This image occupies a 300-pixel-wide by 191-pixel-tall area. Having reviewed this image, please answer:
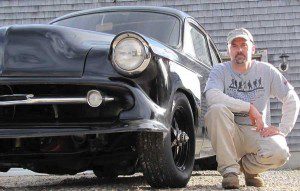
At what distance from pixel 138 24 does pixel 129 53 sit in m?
1.48

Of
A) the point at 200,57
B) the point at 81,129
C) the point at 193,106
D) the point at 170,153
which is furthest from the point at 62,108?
the point at 200,57

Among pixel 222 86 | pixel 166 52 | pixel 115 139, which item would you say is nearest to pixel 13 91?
pixel 115 139

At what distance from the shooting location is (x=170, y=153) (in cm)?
385

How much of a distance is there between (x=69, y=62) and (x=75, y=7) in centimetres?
897

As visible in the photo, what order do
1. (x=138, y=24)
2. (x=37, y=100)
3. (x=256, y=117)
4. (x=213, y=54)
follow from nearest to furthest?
(x=37, y=100)
(x=256, y=117)
(x=138, y=24)
(x=213, y=54)

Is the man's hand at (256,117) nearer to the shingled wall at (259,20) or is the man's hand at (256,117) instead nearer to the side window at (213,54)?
the side window at (213,54)

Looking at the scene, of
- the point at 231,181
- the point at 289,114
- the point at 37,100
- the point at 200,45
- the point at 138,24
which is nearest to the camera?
the point at 37,100

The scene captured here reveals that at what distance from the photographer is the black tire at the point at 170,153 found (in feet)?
12.4

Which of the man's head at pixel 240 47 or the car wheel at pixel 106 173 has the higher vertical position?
the man's head at pixel 240 47

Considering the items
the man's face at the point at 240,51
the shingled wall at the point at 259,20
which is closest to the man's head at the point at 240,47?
the man's face at the point at 240,51

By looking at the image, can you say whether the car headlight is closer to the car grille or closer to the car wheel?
the car grille

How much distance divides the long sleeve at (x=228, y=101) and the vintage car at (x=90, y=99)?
26cm

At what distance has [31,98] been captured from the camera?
3.59 m

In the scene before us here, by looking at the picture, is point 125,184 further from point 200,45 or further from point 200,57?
point 200,45
